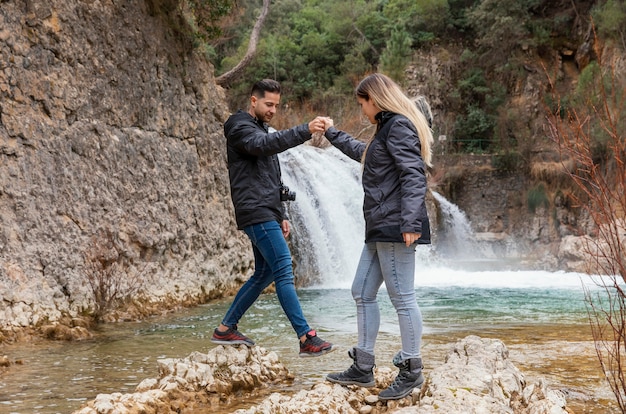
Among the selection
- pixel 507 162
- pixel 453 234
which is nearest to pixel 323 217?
pixel 453 234

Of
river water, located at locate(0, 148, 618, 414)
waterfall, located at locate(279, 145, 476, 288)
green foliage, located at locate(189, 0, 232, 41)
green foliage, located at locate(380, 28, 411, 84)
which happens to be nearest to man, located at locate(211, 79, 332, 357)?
river water, located at locate(0, 148, 618, 414)

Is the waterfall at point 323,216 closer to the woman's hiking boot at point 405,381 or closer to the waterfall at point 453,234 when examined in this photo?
the waterfall at point 453,234

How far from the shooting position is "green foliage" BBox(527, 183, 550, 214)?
925 inches

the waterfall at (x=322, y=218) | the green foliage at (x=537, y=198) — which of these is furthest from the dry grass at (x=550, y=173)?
the waterfall at (x=322, y=218)

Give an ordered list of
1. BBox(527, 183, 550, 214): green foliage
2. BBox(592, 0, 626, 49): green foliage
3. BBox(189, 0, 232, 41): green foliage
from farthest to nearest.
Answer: BBox(527, 183, 550, 214): green foliage < BBox(592, 0, 626, 49): green foliage < BBox(189, 0, 232, 41): green foliage

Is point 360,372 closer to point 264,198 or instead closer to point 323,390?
point 323,390

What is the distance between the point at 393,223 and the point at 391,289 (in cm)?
38

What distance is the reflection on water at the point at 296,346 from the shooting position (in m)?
4.66

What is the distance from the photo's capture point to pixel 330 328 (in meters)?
7.70

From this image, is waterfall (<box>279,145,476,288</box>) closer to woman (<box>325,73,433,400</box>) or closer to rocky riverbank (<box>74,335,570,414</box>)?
rocky riverbank (<box>74,335,570,414</box>)

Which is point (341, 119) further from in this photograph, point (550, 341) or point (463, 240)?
point (550, 341)

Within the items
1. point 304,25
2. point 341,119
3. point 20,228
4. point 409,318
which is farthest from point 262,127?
point 304,25

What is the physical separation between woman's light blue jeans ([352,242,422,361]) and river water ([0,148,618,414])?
94cm

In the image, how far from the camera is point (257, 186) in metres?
4.25
